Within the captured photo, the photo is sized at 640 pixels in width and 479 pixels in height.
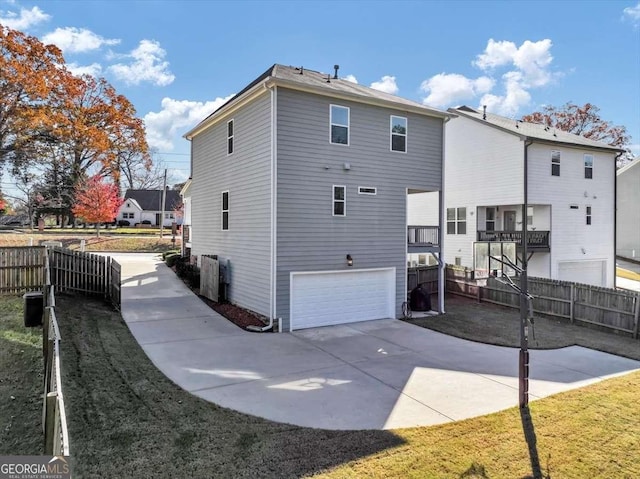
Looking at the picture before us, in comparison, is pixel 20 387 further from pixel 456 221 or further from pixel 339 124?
pixel 456 221

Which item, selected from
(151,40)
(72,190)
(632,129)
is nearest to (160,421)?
(151,40)

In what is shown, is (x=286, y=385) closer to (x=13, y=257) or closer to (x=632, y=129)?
(x=13, y=257)

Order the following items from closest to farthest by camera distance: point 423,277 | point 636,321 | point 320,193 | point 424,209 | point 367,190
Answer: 1. point 636,321
2. point 320,193
3. point 367,190
4. point 423,277
5. point 424,209

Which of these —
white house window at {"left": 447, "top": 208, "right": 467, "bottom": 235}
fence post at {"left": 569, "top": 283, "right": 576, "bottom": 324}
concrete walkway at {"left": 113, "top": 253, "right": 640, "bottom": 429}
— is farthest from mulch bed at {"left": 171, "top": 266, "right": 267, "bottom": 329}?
white house window at {"left": 447, "top": 208, "right": 467, "bottom": 235}

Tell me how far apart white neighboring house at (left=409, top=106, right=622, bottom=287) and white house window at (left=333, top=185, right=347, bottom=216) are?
976cm

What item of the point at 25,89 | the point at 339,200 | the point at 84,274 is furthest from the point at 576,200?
the point at 25,89

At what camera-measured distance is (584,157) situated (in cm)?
2095

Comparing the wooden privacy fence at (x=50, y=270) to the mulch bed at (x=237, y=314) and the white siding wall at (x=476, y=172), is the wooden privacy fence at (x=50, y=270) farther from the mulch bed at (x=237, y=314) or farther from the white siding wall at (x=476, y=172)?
the white siding wall at (x=476, y=172)

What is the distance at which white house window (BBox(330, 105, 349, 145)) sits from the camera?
12070 mm

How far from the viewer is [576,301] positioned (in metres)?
12.8

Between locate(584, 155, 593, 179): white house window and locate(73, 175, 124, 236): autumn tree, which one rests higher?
locate(584, 155, 593, 179): white house window

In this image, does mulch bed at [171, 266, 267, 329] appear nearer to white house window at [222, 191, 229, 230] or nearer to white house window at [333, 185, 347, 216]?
white house window at [222, 191, 229, 230]

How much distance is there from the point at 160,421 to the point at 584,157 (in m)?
23.4

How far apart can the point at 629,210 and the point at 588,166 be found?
14.8 metres
